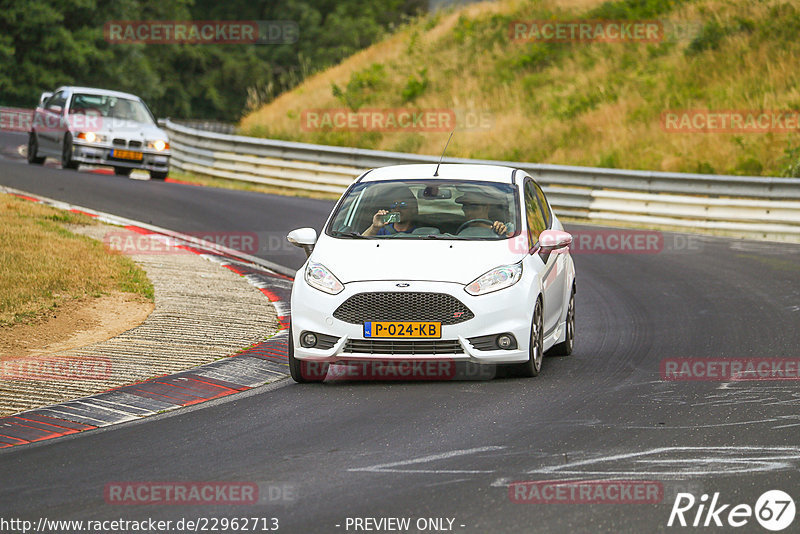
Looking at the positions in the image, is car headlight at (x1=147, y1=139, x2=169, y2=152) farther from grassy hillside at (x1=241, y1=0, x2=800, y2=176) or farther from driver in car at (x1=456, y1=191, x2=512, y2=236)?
driver in car at (x1=456, y1=191, x2=512, y2=236)

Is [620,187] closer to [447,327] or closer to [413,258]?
[413,258]

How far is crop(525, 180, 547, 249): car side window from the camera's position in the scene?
10508 mm

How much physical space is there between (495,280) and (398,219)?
129cm

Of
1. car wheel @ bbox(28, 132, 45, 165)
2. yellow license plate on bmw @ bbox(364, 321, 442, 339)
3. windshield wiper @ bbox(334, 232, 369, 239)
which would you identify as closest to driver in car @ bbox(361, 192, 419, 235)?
windshield wiper @ bbox(334, 232, 369, 239)

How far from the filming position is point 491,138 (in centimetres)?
3125

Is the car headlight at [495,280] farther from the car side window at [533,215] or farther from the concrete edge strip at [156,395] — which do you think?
the concrete edge strip at [156,395]

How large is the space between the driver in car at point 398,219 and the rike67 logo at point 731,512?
15.4ft

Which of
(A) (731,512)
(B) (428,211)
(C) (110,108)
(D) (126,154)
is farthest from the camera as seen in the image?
(C) (110,108)

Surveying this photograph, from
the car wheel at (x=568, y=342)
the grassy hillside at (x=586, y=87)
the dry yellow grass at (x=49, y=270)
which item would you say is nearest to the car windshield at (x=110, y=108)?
the grassy hillside at (x=586, y=87)

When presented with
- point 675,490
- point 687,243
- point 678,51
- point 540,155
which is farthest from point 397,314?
point 678,51

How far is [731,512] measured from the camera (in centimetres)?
602

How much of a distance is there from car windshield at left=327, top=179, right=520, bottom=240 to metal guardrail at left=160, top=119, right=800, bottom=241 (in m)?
12.1

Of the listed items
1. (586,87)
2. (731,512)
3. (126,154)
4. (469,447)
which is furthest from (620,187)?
(731,512)

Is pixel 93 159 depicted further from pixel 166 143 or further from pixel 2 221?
pixel 2 221
